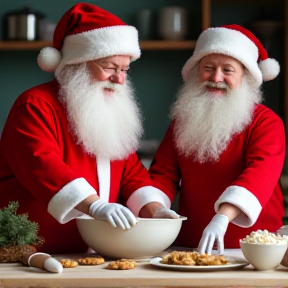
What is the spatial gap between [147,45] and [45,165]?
2182 mm

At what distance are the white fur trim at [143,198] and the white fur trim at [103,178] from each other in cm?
8

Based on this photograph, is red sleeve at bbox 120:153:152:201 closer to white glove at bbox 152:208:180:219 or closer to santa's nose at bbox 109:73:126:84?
white glove at bbox 152:208:180:219

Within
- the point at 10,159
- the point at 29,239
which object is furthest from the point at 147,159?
the point at 29,239

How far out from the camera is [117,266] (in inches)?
73.6

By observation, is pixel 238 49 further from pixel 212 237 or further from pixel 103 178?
pixel 212 237

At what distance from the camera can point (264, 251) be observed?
1.85 meters

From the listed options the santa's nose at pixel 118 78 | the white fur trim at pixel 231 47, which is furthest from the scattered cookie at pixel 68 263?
the white fur trim at pixel 231 47

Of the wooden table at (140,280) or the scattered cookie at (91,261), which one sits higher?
the wooden table at (140,280)

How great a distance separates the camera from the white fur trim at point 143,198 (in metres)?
2.39

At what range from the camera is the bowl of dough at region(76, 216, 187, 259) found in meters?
2.04

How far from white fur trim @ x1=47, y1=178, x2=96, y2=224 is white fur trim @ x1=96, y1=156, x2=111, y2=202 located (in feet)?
0.97

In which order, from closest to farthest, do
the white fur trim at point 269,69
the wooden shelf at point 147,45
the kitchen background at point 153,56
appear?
the white fur trim at point 269,69 → the wooden shelf at point 147,45 → the kitchen background at point 153,56

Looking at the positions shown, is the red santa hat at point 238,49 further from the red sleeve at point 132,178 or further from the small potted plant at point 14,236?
the small potted plant at point 14,236

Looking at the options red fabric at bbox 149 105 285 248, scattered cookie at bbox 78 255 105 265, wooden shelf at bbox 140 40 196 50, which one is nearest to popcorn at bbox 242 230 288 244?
scattered cookie at bbox 78 255 105 265
